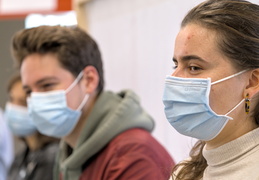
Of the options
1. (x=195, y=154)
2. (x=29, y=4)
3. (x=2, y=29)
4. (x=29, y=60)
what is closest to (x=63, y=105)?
(x=29, y=60)

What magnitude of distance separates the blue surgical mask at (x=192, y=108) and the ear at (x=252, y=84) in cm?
3

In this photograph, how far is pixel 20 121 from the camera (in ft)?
10.3

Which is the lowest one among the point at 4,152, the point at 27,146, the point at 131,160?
the point at 4,152

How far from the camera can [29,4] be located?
13.8 feet

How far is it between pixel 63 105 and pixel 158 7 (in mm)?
779

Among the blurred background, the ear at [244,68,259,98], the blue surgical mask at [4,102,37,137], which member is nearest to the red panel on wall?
the blurred background

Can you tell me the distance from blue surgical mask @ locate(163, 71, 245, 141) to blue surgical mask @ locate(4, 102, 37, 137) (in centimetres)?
182

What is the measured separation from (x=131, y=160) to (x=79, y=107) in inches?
16.7

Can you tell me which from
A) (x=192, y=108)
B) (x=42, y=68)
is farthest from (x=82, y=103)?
(x=192, y=108)

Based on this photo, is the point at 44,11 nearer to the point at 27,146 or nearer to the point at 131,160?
the point at 27,146

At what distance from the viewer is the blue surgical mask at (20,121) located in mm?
3107

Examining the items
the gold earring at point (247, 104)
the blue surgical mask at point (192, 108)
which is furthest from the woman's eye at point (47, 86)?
the gold earring at point (247, 104)

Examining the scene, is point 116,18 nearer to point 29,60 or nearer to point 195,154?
point 29,60

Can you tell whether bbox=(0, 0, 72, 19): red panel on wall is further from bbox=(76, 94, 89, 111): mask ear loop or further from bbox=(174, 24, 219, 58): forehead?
bbox=(174, 24, 219, 58): forehead
